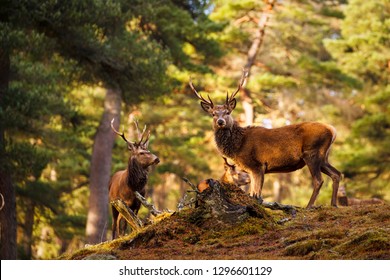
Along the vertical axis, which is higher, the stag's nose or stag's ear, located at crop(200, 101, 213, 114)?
stag's ear, located at crop(200, 101, 213, 114)

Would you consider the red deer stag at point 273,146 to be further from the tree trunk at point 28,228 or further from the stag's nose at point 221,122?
the tree trunk at point 28,228

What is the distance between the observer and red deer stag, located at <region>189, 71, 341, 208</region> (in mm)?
11086

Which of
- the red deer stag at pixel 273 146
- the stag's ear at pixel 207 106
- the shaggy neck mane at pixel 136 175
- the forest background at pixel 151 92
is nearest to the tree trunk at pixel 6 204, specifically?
the forest background at pixel 151 92

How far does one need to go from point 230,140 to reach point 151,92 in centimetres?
1054

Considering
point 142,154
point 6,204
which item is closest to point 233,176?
point 142,154

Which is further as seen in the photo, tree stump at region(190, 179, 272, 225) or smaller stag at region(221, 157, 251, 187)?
smaller stag at region(221, 157, 251, 187)

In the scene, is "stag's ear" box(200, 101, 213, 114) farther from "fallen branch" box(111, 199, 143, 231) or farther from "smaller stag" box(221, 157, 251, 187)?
"fallen branch" box(111, 199, 143, 231)

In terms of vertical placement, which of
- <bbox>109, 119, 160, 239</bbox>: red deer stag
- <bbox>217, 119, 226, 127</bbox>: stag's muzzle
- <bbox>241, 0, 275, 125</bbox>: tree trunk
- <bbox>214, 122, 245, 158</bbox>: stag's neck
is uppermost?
<bbox>241, 0, 275, 125</bbox>: tree trunk

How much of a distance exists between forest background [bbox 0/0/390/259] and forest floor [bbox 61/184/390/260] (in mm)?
6307

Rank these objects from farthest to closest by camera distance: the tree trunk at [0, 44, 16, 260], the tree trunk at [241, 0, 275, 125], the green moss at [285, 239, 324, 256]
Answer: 1. the tree trunk at [241, 0, 275, 125]
2. the tree trunk at [0, 44, 16, 260]
3. the green moss at [285, 239, 324, 256]

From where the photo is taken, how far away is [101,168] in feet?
81.3

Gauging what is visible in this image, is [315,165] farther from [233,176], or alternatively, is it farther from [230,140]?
[233,176]

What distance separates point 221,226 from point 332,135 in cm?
363

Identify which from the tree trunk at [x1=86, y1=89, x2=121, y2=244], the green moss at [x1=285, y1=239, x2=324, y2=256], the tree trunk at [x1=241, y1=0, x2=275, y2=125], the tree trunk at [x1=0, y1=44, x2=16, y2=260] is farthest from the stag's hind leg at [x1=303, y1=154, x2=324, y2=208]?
the tree trunk at [x1=241, y1=0, x2=275, y2=125]
